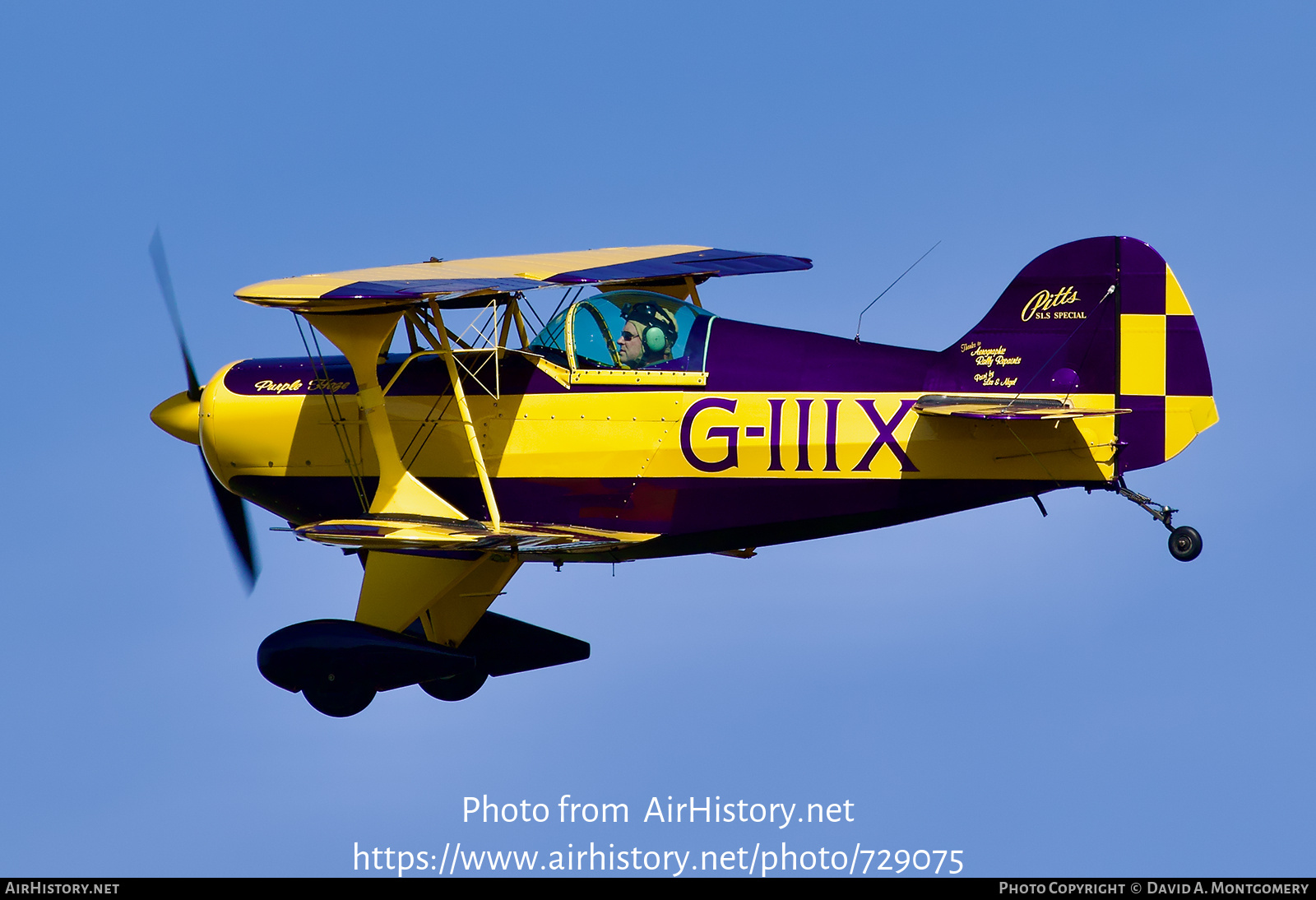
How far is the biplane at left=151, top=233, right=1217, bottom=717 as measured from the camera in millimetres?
16906

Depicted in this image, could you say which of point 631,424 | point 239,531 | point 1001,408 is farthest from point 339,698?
point 1001,408

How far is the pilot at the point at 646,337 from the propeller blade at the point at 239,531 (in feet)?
15.8

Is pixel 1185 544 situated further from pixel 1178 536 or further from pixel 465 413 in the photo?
pixel 465 413

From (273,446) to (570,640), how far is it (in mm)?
3357

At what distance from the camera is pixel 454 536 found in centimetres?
1664

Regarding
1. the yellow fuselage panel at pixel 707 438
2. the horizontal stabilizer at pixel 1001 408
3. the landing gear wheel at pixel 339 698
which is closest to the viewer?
the horizontal stabilizer at pixel 1001 408

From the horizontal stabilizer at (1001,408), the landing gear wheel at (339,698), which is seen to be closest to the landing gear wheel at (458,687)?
the landing gear wheel at (339,698)

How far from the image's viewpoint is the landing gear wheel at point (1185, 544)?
54.3 feet

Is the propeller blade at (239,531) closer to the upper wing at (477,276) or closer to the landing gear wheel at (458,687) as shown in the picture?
the landing gear wheel at (458,687)

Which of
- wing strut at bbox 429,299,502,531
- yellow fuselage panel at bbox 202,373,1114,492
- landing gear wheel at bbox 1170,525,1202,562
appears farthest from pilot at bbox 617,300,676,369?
landing gear wheel at bbox 1170,525,1202,562

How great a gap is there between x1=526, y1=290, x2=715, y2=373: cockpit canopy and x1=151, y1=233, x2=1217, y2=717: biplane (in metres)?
0.02

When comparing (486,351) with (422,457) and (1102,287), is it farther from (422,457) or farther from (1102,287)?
(1102,287)

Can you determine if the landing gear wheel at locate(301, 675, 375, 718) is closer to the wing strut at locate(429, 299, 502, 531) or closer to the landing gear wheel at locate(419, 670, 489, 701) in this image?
the landing gear wheel at locate(419, 670, 489, 701)
